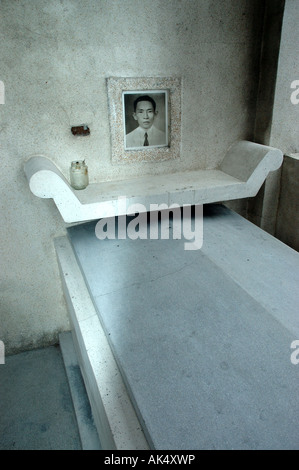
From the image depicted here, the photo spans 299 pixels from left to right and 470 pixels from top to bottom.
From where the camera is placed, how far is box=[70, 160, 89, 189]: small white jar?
2.38m

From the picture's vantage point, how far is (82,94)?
235 centimetres

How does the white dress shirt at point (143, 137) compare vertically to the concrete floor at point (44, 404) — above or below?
above

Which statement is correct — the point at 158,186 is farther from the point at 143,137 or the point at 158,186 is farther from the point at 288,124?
the point at 288,124

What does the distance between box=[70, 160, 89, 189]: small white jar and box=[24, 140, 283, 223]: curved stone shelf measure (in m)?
0.04

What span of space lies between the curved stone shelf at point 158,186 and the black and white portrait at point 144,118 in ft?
0.91

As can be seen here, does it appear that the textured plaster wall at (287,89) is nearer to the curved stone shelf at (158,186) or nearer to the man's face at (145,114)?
the curved stone shelf at (158,186)

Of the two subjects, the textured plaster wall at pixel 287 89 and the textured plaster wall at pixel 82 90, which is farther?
the textured plaster wall at pixel 287 89

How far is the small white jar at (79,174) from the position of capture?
2375 millimetres

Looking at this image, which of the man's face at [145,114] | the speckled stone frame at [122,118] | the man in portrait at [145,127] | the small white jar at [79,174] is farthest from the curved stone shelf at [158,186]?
the man's face at [145,114]

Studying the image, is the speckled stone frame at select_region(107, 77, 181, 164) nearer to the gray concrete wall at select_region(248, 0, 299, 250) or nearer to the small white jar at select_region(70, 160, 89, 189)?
the small white jar at select_region(70, 160, 89, 189)

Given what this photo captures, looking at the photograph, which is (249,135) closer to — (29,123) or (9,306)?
(29,123)

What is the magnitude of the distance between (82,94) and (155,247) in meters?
1.13

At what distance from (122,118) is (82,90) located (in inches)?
12.8

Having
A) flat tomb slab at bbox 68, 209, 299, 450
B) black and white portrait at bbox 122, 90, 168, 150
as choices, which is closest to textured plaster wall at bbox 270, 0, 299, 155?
black and white portrait at bbox 122, 90, 168, 150
